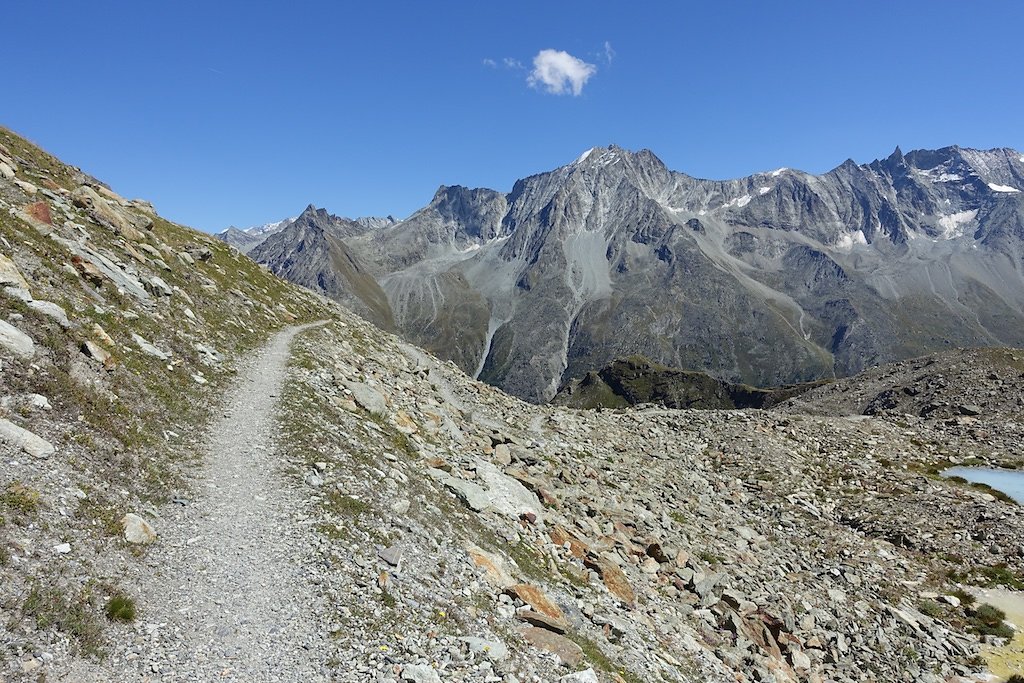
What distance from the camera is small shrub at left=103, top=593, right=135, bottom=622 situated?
10.1 m

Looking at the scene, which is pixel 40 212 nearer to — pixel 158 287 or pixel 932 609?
pixel 158 287

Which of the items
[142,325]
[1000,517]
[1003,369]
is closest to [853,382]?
[1003,369]

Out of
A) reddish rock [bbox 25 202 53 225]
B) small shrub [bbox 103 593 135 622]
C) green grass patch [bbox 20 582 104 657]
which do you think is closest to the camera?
green grass patch [bbox 20 582 104 657]

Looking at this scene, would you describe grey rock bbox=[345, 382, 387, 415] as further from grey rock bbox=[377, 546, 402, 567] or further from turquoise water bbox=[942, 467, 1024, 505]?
turquoise water bbox=[942, 467, 1024, 505]

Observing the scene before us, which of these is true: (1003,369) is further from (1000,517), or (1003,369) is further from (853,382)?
(1000,517)

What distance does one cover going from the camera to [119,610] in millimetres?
10180

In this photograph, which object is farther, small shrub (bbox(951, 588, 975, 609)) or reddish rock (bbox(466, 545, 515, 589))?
small shrub (bbox(951, 588, 975, 609))

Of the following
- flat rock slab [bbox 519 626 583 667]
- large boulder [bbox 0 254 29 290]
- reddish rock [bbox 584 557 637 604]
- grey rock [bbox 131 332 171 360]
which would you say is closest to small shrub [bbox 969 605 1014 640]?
reddish rock [bbox 584 557 637 604]

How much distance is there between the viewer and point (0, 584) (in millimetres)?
9250

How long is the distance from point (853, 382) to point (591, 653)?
93.8 m

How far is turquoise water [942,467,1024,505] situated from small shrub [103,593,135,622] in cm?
5457

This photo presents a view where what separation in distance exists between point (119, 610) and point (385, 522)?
22.3ft

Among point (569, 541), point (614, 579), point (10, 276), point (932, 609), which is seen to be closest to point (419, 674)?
point (614, 579)

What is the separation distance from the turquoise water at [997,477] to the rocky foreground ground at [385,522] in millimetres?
1997
